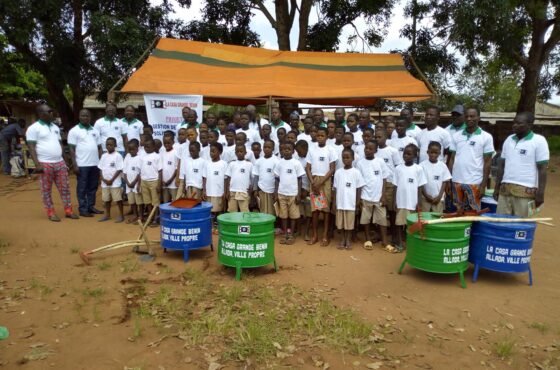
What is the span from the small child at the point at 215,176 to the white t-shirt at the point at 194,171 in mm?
155

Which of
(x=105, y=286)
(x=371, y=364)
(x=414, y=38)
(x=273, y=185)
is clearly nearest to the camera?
(x=371, y=364)

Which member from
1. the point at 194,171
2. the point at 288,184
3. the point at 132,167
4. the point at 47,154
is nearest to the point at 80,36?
the point at 47,154

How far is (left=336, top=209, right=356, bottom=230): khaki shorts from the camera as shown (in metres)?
6.18

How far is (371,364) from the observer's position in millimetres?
3348

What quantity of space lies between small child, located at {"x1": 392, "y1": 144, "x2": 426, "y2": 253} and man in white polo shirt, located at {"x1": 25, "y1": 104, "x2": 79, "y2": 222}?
18.2 feet

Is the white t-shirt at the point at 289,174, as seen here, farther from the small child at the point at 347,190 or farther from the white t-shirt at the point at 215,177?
the white t-shirt at the point at 215,177

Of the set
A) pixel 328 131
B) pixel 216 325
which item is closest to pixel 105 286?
pixel 216 325

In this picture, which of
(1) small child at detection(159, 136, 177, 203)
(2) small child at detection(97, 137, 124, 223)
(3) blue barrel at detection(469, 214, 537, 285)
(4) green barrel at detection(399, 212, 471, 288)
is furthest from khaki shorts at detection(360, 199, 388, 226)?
(2) small child at detection(97, 137, 124, 223)

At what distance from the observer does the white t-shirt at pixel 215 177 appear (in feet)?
21.9

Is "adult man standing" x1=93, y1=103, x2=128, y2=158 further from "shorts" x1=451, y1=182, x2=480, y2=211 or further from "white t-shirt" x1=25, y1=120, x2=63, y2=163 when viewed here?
"shorts" x1=451, y1=182, x2=480, y2=211

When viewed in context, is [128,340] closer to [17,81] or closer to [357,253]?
[357,253]

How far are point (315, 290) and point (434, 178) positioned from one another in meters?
2.43

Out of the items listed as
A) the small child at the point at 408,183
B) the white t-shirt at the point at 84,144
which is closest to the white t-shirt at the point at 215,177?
the white t-shirt at the point at 84,144

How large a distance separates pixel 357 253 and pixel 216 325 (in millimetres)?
2800
